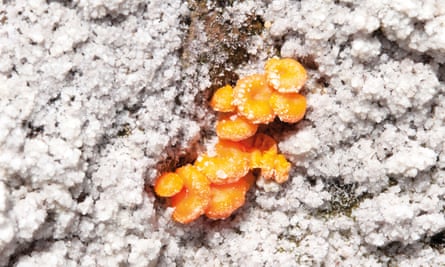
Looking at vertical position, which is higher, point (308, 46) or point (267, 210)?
A: point (308, 46)

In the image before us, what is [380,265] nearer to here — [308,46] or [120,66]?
[308,46]

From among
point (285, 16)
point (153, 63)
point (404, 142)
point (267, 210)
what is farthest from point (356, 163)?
point (153, 63)

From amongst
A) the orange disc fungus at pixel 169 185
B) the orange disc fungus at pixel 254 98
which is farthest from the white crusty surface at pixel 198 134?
the orange disc fungus at pixel 254 98

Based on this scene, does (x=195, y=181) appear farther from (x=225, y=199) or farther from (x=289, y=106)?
(x=289, y=106)

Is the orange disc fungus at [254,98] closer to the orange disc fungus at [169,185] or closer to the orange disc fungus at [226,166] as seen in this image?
the orange disc fungus at [226,166]

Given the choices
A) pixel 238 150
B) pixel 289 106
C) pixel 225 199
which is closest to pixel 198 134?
pixel 238 150

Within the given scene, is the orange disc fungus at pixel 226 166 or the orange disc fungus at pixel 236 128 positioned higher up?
the orange disc fungus at pixel 236 128

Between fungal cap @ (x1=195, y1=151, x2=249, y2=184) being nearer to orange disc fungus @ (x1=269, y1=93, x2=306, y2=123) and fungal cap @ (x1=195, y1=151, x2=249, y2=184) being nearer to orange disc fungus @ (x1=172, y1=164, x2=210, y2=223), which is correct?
orange disc fungus @ (x1=172, y1=164, x2=210, y2=223)
